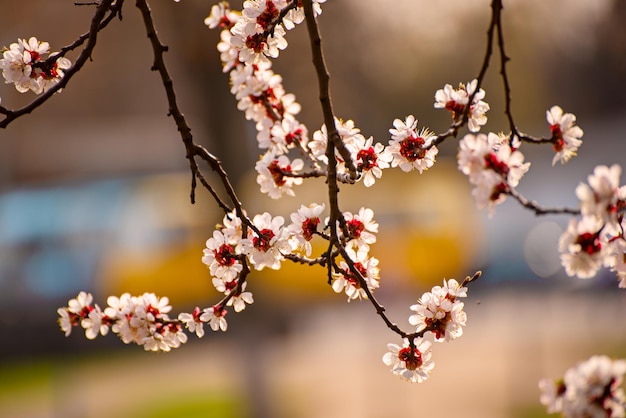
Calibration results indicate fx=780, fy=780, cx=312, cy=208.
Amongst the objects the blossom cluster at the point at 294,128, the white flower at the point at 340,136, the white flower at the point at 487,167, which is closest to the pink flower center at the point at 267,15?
the blossom cluster at the point at 294,128

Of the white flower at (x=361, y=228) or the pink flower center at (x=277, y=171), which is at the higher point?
the pink flower center at (x=277, y=171)

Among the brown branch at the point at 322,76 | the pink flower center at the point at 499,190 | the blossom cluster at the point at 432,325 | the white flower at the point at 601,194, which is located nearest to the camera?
the white flower at the point at 601,194

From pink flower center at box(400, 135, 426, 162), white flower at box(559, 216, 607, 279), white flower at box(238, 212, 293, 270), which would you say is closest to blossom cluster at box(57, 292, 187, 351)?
white flower at box(238, 212, 293, 270)

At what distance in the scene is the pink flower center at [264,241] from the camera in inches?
75.1

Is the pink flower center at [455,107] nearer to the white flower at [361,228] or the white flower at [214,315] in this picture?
the white flower at [361,228]

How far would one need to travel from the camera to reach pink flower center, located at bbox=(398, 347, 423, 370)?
194 cm

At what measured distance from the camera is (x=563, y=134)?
1.87 m

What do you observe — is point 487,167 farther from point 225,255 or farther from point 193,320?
point 193,320

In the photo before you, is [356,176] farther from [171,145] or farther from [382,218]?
[171,145]

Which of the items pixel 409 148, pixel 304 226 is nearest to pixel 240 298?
pixel 304 226

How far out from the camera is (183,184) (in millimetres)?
12906

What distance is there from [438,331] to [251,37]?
2.89 ft

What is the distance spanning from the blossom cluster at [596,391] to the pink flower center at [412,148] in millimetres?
625

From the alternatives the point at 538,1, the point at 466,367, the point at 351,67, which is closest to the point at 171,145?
the point at 351,67
